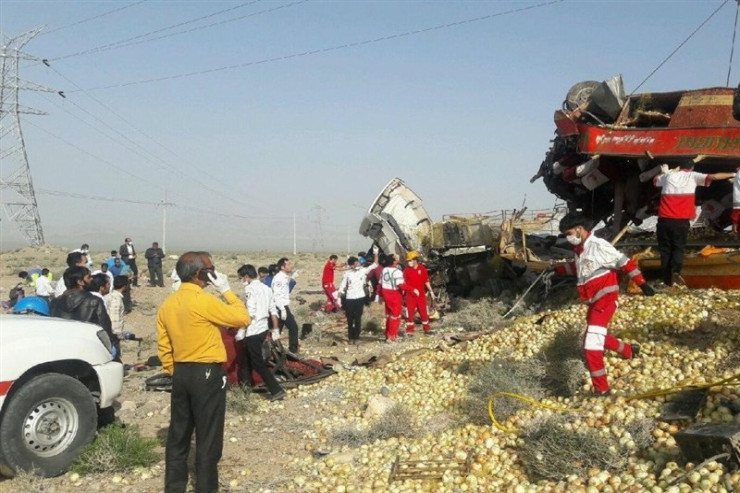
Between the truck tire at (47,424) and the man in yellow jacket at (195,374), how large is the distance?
4.56ft

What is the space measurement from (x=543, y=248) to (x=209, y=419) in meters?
11.1

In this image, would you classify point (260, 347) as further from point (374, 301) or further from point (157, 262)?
point (157, 262)

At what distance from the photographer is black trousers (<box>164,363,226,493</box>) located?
5.25 metres

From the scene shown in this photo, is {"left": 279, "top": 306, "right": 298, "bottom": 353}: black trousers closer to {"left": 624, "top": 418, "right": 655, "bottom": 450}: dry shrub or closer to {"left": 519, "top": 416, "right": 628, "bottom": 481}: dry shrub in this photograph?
{"left": 519, "top": 416, "right": 628, "bottom": 481}: dry shrub

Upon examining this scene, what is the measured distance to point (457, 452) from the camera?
6.10 metres

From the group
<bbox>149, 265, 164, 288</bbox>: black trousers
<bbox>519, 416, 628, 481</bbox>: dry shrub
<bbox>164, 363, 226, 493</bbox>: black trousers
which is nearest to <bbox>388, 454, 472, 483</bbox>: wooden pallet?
<bbox>519, 416, 628, 481</bbox>: dry shrub

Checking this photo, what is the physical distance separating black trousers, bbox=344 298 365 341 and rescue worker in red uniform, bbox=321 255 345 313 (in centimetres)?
223

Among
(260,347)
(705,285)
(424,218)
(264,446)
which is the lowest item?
(264,446)

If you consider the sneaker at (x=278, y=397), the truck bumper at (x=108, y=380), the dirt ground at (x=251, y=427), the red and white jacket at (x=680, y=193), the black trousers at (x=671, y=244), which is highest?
the red and white jacket at (x=680, y=193)

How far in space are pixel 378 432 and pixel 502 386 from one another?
1561 mm

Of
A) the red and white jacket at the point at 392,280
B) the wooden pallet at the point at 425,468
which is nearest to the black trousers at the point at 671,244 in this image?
the red and white jacket at the point at 392,280

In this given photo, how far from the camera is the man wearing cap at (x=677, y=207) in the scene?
9469 millimetres

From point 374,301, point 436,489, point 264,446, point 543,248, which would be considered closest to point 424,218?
point 374,301

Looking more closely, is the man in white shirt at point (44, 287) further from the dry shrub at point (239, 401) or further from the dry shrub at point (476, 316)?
the dry shrub at point (476, 316)
